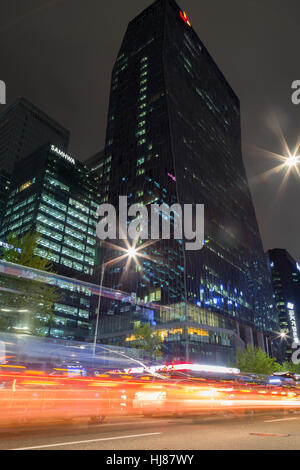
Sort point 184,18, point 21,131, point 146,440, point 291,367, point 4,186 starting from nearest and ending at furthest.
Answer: point 146,440 → point 291,367 → point 184,18 → point 4,186 → point 21,131

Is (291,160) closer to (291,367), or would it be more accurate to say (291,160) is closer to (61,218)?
(291,367)

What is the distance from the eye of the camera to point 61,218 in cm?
11794

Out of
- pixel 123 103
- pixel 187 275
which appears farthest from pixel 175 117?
pixel 187 275

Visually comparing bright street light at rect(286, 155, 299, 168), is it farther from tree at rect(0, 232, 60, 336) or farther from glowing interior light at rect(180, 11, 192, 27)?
glowing interior light at rect(180, 11, 192, 27)

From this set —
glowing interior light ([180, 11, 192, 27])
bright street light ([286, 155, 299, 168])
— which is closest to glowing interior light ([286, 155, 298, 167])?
bright street light ([286, 155, 299, 168])

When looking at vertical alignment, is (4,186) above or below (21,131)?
below

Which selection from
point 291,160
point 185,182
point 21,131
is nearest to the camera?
point 291,160

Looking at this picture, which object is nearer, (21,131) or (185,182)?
(185,182)

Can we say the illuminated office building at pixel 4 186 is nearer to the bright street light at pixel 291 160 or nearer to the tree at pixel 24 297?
the tree at pixel 24 297

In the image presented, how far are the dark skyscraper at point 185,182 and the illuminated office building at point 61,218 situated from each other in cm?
2813

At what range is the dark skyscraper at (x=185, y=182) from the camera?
70.4 metres

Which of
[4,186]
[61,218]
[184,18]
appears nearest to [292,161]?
[61,218]

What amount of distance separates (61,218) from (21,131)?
86382mm
